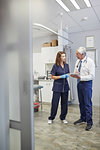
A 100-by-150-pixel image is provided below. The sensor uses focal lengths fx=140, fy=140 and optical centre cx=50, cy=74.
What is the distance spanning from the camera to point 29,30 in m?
0.69

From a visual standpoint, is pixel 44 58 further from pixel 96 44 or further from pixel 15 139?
pixel 15 139

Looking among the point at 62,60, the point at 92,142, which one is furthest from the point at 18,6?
the point at 92,142

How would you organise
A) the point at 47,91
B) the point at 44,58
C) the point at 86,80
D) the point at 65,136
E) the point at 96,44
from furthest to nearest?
the point at 44,58
the point at 47,91
the point at 96,44
the point at 86,80
the point at 65,136

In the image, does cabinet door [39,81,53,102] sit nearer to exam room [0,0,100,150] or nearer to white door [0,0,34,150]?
exam room [0,0,100,150]

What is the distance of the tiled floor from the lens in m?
1.45

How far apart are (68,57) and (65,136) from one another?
179 centimetres

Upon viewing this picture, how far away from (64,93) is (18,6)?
1506 millimetres

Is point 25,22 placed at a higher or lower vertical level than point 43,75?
higher

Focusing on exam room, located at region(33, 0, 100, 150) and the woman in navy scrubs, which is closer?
exam room, located at region(33, 0, 100, 150)

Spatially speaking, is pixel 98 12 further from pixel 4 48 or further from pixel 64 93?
pixel 4 48

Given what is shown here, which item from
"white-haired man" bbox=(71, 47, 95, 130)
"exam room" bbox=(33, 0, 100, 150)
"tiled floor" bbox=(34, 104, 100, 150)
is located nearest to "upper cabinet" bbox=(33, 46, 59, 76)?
"exam room" bbox=(33, 0, 100, 150)

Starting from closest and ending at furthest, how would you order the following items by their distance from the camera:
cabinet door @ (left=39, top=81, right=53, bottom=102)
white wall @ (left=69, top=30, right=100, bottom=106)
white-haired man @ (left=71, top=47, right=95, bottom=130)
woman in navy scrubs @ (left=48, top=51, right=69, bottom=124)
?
white-haired man @ (left=71, top=47, right=95, bottom=130), woman in navy scrubs @ (left=48, top=51, right=69, bottom=124), white wall @ (left=69, top=30, right=100, bottom=106), cabinet door @ (left=39, top=81, right=53, bottom=102)

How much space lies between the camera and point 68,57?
305 cm

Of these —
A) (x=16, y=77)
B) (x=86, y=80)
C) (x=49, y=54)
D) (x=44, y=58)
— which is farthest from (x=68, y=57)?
(x=16, y=77)
